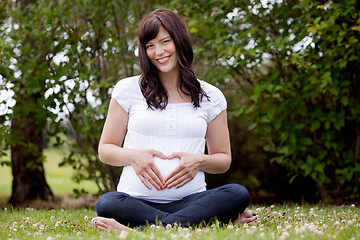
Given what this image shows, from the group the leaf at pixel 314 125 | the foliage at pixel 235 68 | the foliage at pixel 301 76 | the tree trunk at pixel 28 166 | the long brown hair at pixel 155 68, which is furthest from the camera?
the tree trunk at pixel 28 166

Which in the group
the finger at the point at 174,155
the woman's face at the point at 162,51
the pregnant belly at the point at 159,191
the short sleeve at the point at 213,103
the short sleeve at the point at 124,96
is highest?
the woman's face at the point at 162,51

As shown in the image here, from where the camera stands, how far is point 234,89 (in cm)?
602

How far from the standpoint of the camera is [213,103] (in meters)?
3.32

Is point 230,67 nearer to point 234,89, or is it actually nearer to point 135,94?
point 234,89

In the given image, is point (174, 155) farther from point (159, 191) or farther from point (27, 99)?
point (27, 99)

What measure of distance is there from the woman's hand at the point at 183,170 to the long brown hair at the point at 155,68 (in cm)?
40

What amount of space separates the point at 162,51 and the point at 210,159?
854 millimetres

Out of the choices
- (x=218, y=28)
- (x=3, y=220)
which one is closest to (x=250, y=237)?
(x=3, y=220)

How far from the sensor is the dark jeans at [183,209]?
110 inches

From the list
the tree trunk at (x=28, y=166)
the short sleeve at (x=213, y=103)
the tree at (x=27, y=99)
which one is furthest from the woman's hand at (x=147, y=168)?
the tree trunk at (x=28, y=166)

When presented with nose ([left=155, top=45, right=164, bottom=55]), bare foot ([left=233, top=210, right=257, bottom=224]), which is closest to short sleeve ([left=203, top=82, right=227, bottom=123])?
nose ([left=155, top=45, right=164, bottom=55])

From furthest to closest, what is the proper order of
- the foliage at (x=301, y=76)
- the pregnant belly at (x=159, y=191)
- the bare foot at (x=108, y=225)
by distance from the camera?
the foliage at (x=301, y=76)
the pregnant belly at (x=159, y=191)
the bare foot at (x=108, y=225)

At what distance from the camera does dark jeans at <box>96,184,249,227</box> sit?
2.80 m

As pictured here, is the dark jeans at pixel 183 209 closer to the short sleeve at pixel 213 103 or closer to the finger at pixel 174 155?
the finger at pixel 174 155
